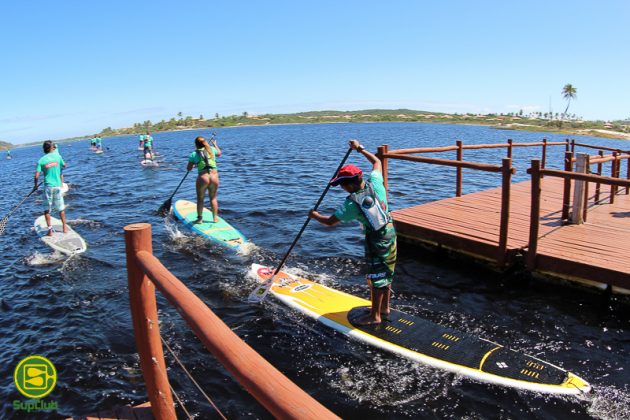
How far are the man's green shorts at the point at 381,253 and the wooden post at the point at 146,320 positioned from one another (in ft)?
10.5

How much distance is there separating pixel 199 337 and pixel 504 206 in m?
6.97

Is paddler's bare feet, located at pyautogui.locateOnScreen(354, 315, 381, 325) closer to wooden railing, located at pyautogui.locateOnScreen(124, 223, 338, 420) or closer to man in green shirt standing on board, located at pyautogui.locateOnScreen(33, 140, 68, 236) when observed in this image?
wooden railing, located at pyautogui.locateOnScreen(124, 223, 338, 420)

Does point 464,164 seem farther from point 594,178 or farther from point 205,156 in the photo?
point 205,156

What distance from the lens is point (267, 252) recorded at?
10828 millimetres

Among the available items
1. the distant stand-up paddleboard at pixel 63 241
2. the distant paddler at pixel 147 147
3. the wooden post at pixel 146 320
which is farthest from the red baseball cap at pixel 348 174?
the distant paddler at pixel 147 147

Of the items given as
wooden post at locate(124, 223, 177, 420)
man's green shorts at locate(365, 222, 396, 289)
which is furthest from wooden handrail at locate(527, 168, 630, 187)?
wooden post at locate(124, 223, 177, 420)

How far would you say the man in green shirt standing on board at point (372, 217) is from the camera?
5492mm

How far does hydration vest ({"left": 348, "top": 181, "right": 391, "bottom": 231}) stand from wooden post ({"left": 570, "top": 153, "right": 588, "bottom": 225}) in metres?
5.11

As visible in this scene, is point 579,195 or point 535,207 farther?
point 579,195

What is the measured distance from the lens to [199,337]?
2049mm

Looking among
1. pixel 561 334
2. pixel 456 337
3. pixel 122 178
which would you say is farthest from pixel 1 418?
pixel 122 178

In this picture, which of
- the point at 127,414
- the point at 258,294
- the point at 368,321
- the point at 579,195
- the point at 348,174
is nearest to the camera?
the point at 127,414

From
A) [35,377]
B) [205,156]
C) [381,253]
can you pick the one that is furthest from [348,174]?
[205,156]

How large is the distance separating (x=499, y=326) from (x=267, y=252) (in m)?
5.81
